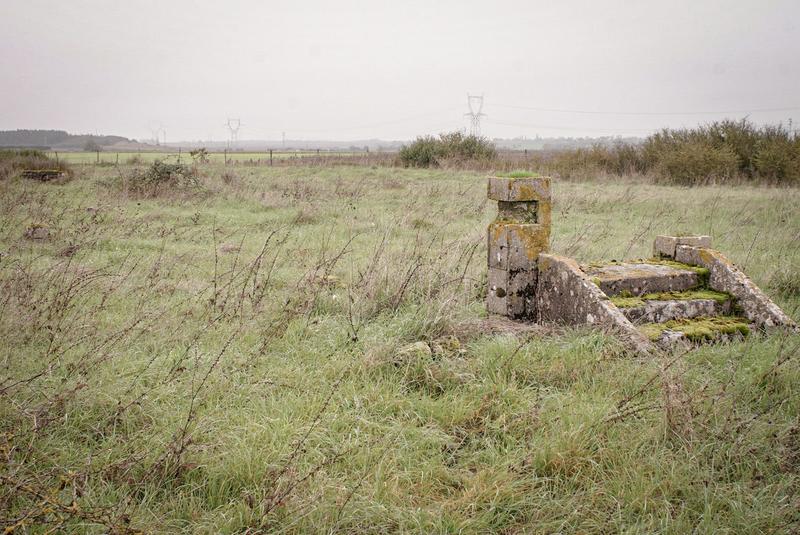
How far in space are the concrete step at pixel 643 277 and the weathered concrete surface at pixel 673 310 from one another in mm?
281

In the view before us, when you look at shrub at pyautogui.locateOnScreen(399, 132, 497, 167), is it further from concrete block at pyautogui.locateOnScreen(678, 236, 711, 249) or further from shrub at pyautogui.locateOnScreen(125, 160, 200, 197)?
concrete block at pyautogui.locateOnScreen(678, 236, 711, 249)

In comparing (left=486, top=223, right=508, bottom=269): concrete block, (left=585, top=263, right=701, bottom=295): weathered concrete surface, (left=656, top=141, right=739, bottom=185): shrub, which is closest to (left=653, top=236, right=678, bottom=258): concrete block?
(left=585, top=263, right=701, bottom=295): weathered concrete surface

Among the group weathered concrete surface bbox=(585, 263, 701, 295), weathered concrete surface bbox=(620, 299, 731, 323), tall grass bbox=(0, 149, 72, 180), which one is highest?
tall grass bbox=(0, 149, 72, 180)

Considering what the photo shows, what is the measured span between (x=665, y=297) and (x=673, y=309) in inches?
6.1

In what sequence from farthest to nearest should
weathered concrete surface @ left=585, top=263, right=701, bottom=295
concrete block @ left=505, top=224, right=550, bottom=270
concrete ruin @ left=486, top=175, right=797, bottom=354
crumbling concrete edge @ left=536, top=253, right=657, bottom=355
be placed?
concrete block @ left=505, top=224, right=550, bottom=270, weathered concrete surface @ left=585, top=263, right=701, bottom=295, concrete ruin @ left=486, top=175, right=797, bottom=354, crumbling concrete edge @ left=536, top=253, right=657, bottom=355

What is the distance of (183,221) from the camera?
11.5 meters

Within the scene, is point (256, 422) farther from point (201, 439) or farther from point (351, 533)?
point (351, 533)

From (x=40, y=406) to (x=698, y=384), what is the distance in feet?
14.4

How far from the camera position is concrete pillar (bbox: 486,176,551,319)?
546 centimetres

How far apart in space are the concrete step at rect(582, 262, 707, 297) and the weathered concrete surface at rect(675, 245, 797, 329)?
0.46ft

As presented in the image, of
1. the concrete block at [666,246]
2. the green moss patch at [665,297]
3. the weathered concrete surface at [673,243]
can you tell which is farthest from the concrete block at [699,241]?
the green moss patch at [665,297]

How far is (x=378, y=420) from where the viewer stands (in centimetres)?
353

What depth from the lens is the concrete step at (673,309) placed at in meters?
4.90

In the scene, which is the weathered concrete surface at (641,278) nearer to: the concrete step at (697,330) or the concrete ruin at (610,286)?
the concrete ruin at (610,286)
